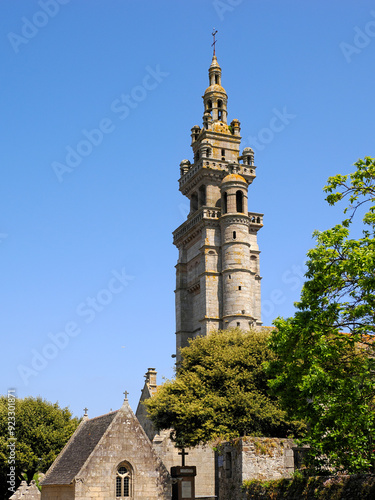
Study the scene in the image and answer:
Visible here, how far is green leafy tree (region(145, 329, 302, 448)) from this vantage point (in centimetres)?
3831

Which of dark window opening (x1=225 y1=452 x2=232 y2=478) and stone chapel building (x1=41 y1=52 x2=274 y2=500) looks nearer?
dark window opening (x1=225 y1=452 x2=232 y2=478)

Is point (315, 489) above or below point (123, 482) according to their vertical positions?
above

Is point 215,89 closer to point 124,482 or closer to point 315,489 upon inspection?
point 124,482

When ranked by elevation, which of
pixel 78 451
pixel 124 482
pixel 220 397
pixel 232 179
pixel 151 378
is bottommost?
pixel 124 482

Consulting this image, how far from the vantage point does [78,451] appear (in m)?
32.5

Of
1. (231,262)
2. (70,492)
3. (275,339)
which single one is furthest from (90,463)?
(231,262)

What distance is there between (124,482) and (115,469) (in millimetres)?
864

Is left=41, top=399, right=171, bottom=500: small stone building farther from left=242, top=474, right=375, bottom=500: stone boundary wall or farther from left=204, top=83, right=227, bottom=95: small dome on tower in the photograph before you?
left=204, top=83, right=227, bottom=95: small dome on tower

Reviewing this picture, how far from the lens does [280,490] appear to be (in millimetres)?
24453

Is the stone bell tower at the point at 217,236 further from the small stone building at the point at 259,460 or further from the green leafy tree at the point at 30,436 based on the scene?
the small stone building at the point at 259,460

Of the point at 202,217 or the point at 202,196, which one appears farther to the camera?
the point at 202,196

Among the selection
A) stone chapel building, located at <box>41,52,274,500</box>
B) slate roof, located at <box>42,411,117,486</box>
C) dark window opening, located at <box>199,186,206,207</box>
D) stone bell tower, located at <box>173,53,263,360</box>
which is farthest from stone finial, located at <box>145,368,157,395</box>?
slate roof, located at <box>42,411,117,486</box>

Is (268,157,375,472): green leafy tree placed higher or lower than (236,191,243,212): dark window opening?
lower

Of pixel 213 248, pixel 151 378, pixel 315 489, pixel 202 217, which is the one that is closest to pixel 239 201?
pixel 202 217
